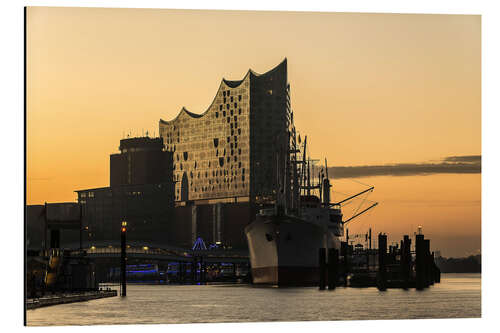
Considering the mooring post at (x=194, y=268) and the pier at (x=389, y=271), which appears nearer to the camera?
the pier at (x=389, y=271)

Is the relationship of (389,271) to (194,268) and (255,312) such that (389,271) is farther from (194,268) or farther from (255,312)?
(255,312)

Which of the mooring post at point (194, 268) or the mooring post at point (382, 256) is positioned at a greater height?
the mooring post at point (382, 256)

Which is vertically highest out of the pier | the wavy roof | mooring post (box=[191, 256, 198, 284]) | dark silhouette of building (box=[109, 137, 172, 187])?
the wavy roof

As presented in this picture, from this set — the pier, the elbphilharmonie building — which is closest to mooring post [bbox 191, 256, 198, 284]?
the elbphilharmonie building

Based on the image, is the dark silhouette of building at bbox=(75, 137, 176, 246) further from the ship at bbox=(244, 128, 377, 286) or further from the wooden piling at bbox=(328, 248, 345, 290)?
the wooden piling at bbox=(328, 248, 345, 290)

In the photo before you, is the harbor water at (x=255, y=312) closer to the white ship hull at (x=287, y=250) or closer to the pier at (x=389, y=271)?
the pier at (x=389, y=271)

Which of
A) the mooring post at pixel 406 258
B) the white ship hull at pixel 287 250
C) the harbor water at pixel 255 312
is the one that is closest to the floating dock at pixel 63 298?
Result: the harbor water at pixel 255 312

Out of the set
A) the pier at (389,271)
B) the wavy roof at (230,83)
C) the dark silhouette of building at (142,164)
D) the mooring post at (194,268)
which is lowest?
the mooring post at (194,268)

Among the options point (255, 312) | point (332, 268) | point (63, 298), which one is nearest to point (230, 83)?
point (332, 268)

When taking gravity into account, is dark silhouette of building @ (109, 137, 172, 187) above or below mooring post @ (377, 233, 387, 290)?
above

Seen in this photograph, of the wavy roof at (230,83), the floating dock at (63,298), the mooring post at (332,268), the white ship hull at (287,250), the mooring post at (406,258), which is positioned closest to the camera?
the floating dock at (63,298)

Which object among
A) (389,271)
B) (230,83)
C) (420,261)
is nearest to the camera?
(420,261)

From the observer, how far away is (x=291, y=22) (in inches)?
1642

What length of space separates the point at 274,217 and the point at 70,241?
86.0 m
